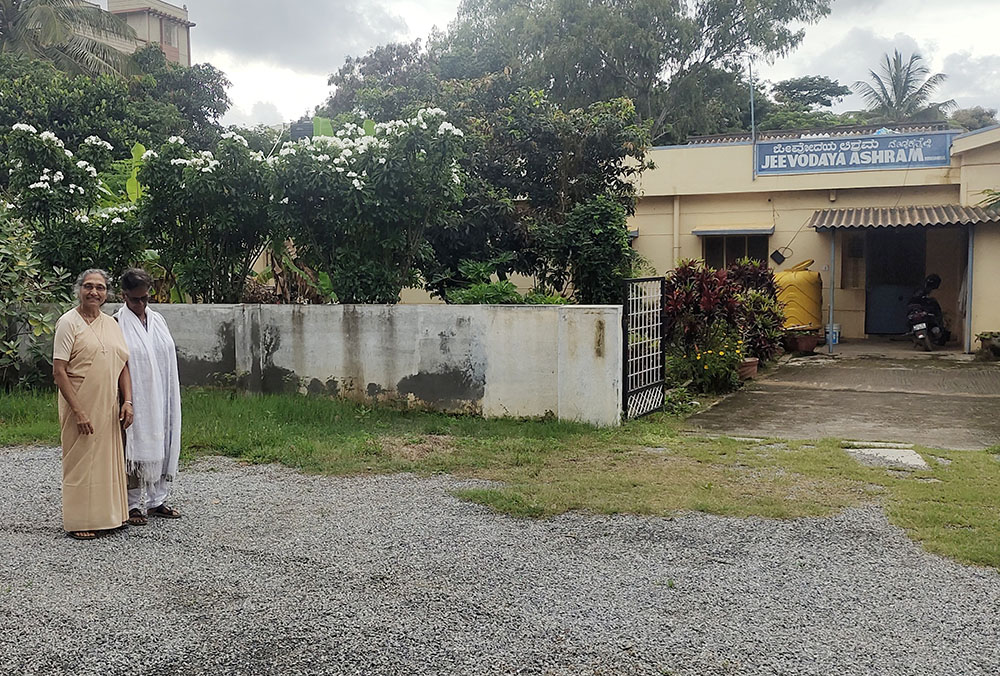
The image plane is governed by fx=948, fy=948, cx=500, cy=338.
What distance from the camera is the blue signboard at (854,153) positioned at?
1689cm

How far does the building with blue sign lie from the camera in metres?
16.8

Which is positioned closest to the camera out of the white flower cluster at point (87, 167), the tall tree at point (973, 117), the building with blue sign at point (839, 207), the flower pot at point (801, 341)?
the white flower cluster at point (87, 167)

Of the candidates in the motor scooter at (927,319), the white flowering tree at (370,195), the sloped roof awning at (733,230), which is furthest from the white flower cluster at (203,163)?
the motor scooter at (927,319)

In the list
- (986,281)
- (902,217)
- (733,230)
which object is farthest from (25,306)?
Answer: (986,281)

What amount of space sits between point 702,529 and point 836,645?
171 cm

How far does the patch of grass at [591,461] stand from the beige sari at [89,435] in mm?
1935

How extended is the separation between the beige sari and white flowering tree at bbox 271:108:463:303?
449 cm

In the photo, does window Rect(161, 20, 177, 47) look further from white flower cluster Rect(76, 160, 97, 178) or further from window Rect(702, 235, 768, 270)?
white flower cluster Rect(76, 160, 97, 178)

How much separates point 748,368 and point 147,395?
858 centimetres

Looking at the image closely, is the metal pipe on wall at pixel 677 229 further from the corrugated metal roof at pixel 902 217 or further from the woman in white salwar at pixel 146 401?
the woman in white salwar at pixel 146 401

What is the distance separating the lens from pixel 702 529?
5.54 meters

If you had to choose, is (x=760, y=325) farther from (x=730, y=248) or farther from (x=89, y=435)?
(x=89, y=435)

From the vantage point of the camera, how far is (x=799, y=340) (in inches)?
621

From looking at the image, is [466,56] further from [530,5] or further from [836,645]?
[836,645]
